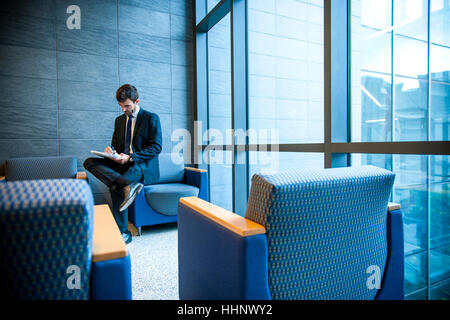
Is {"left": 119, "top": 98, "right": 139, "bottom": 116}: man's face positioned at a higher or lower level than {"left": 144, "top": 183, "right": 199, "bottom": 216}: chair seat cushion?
higher

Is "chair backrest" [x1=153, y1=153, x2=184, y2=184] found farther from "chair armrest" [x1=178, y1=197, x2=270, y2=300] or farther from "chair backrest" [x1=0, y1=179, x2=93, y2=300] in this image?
"chair backrest" [x1=0, y1=179, x2=93, y2=300]

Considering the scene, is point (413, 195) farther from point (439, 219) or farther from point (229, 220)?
point (229, 220)

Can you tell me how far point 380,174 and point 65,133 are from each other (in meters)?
3.72

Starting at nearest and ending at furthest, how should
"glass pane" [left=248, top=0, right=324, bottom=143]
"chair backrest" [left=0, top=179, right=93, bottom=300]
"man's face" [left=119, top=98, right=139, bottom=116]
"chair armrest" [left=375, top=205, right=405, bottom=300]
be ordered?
"chair backrest" [left=0, top=179, right=93, bottom=300], "chair armrest" [left=375, top=205, right=405, bottom=300], "man's face" [left=119, top=98, right=139, bottom=116], "glass pane" [left=248, top=0, right=324, bottom=143]

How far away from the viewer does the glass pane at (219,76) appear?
4309 millimetres

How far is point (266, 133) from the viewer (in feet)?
12.3

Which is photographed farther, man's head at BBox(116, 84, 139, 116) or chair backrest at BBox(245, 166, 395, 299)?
man's head at BBox(116, 84, 139, 116)

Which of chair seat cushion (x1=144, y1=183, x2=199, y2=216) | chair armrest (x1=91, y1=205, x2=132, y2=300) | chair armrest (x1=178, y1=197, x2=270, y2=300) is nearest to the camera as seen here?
chair armrest (x1=91, y1=205, x2=132, y2=300)

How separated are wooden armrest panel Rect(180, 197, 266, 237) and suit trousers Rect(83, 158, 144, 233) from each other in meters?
1.46

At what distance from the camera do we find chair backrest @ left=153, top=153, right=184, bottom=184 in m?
3.70

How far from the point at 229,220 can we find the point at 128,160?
2.02m

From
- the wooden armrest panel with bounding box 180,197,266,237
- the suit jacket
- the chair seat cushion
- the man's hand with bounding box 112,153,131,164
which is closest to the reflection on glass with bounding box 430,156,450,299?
the wooden armrest panel with bounding box 180,197,266,237

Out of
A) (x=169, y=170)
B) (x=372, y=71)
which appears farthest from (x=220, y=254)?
(x=169, y=170)

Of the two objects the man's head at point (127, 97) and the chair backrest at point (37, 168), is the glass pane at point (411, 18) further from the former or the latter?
the chair backrest at point (37, 168)
